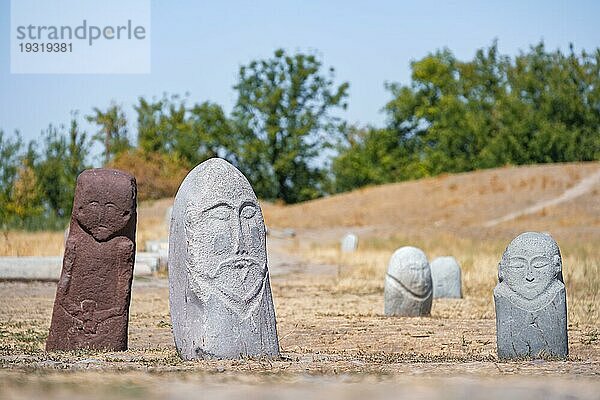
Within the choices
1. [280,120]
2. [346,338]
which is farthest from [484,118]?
[346,338]

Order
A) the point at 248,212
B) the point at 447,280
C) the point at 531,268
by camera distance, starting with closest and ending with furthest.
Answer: the point at 248,212, the point at 531,268, the point at 447,280

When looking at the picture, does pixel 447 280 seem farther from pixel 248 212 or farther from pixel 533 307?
pixel 248 212

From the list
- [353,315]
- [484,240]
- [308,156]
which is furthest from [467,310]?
[308,156]

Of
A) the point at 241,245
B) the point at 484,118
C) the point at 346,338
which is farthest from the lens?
the point at 484,118

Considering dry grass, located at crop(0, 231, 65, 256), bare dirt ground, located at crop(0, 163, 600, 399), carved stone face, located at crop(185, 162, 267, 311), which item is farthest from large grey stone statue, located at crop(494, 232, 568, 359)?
dry grass, located at crop(0, 231, 65, 256)

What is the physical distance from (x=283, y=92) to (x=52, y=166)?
82.5 ft

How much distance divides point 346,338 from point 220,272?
3452 millimetres

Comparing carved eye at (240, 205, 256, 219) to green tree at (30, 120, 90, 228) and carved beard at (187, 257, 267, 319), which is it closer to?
carved beard at (187, 257, 267, 319)

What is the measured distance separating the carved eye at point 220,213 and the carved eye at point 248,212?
15 cm

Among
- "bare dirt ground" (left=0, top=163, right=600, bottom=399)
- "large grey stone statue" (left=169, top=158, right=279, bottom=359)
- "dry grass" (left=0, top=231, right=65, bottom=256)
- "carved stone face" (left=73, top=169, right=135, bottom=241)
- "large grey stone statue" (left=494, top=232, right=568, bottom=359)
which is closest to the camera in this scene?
"bare dirt ground" (left=0, top=163, right=600, bottom=399)

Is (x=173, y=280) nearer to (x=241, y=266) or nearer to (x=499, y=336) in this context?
(x=241, y=266)

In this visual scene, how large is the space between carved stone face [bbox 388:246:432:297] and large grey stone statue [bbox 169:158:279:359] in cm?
594

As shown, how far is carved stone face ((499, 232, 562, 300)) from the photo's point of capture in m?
10.4

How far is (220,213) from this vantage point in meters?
9.45
